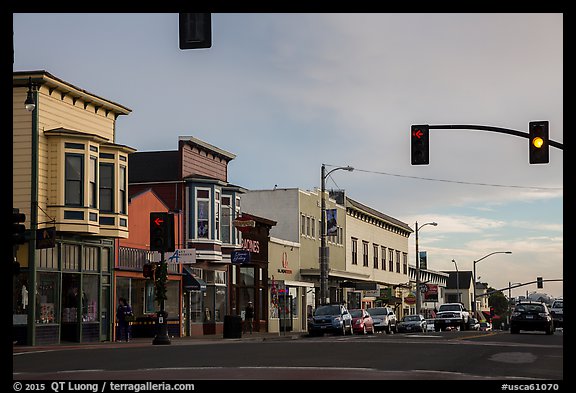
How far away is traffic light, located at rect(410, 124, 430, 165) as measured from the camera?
27.6m

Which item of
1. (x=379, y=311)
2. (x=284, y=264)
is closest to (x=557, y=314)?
(x=379, y=311)

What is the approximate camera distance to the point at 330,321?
48312 millimetres

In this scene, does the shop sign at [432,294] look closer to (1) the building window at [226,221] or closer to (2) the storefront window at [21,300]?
(1) the building window at [226,221]

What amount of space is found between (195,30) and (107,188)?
969 inches

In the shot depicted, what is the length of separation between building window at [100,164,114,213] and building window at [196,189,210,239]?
982 centimetres

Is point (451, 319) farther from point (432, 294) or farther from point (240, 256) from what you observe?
point (432, 294)

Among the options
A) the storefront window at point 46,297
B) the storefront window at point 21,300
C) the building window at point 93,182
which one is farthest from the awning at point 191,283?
the storefront window at point 21,300

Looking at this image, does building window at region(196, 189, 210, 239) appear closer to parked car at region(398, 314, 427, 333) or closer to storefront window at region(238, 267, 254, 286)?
storefront window at region(238, 267, 254, 286)

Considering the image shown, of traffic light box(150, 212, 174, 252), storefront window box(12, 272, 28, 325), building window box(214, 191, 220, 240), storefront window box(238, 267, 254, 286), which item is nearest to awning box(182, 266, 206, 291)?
building window box(214, 191, 220, 240)

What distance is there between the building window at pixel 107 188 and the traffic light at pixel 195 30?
24.2 metres
